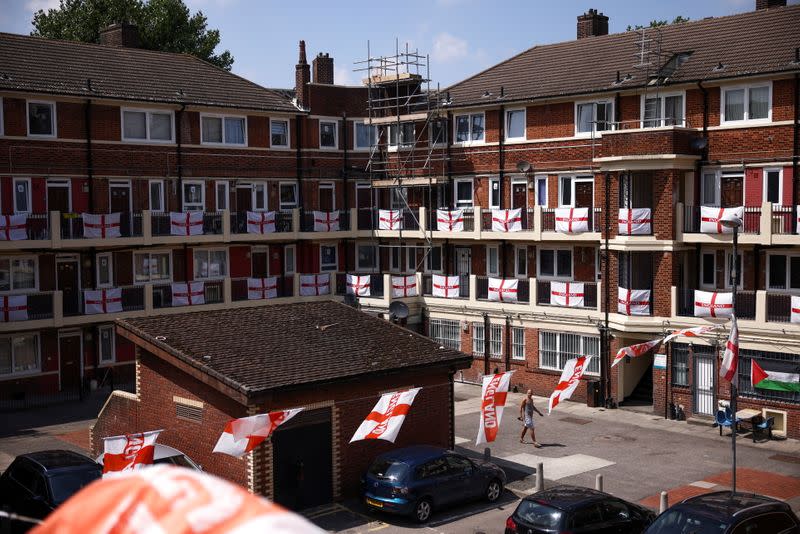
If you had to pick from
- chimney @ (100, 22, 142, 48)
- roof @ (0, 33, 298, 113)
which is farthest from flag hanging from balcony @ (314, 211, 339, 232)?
chimney @ (100, 22, 142, 48)

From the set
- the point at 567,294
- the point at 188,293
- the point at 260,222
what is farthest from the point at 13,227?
the point at 567,294

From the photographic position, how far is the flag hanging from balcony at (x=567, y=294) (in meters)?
33.6

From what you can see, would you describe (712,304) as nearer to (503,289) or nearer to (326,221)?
Answer: (503,289)

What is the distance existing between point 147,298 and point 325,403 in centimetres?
1674

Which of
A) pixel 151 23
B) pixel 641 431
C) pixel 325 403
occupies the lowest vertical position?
pixel 641 431

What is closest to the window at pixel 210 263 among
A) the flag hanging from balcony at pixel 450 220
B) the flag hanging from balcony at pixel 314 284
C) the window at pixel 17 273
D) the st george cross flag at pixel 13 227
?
the flag hanging from balcony at pixel 314 284

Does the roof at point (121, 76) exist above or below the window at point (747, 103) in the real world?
above

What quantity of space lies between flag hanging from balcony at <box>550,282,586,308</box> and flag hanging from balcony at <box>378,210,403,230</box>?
8.45m

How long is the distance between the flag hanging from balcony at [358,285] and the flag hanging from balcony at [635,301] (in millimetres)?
11940

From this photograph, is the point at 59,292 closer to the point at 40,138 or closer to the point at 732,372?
the point at 40,138

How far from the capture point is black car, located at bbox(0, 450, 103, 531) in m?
18.2

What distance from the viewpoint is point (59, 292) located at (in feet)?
108

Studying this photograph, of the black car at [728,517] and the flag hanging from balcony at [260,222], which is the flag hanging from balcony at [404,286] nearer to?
the flag hanging from balcony at [260,222]

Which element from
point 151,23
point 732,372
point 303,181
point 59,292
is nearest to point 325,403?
point 732,372
